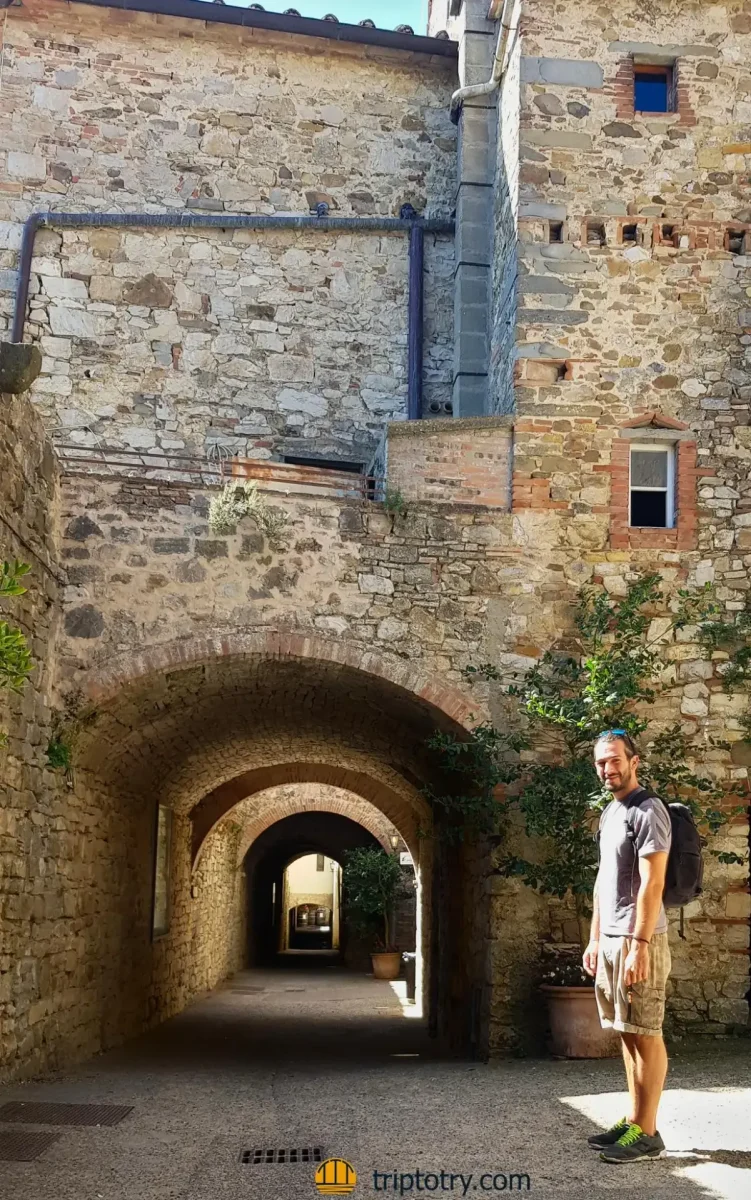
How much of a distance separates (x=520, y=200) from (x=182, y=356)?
364cm

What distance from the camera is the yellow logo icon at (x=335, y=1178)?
4340mm

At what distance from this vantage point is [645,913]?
4258mm

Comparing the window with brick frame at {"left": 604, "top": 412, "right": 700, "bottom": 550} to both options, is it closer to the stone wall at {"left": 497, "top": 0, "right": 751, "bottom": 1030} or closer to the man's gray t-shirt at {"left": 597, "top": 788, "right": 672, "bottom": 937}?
the stone wall at {"left": 497, "top": 0, "right": 751, "bottom": 1030}

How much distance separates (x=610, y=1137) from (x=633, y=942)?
0.87m

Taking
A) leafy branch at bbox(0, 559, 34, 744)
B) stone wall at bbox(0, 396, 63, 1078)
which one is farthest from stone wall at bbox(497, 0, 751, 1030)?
leafy branch at bbox(0, 559, 34, 744)

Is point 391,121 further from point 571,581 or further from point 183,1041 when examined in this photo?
point 183,1041

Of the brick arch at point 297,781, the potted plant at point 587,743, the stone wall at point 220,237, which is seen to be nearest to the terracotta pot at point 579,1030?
the potted plant at point 587,743

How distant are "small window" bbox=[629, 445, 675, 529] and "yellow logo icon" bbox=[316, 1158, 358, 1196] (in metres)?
5.74

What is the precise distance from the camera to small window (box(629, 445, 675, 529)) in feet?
30.1

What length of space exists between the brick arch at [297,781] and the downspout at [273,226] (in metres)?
5.20

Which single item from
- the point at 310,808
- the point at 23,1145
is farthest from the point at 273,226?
the point at 310,808

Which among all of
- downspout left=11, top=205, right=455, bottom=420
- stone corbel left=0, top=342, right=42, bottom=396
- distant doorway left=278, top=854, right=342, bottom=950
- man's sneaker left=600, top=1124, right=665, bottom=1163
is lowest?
distant doorway left=278, top=854, right=342, bottom=950

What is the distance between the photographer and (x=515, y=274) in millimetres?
9422

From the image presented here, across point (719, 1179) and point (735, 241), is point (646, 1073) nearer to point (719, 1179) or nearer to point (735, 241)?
point (719, 1179)
